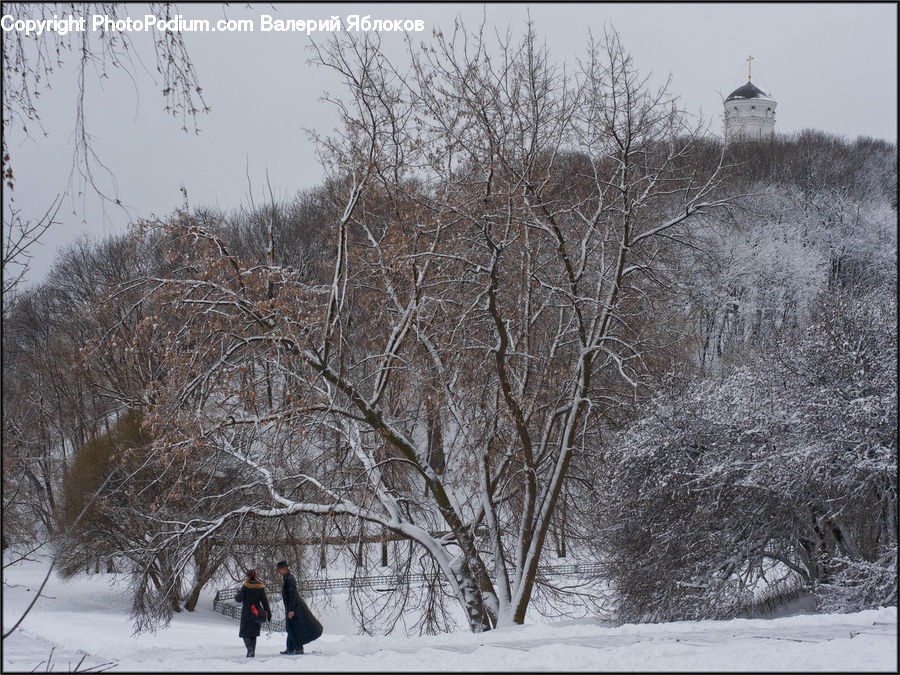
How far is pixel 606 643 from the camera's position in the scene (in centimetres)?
731

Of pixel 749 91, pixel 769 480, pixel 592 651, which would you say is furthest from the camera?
pixel 749 91

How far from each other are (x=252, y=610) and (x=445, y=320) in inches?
208

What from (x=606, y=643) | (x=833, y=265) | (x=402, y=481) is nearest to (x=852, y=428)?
(x=606, y=643)

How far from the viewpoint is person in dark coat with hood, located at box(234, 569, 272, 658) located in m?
9.62

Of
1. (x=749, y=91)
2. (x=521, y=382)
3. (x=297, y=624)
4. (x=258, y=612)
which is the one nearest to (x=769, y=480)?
(x=521, y=382)

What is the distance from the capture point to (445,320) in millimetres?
13258

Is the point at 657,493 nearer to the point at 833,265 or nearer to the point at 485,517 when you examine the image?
the point at 485,517

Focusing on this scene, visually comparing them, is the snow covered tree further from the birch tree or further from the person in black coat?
the person in black coat

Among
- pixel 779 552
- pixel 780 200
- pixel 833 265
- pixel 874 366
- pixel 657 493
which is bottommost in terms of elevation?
pixel 779 552

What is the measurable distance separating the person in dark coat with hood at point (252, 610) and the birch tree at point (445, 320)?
4.19ft

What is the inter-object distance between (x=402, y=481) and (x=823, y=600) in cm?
702

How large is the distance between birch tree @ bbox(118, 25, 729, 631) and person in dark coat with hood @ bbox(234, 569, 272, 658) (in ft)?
4.19

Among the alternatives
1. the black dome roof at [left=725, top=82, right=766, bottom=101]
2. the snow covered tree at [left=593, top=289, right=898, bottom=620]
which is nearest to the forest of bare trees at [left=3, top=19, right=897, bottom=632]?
the snow covered tree at [left=593, top=289, right=898, bottom=620]

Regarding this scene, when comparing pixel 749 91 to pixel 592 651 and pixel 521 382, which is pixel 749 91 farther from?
pixel 592 651
